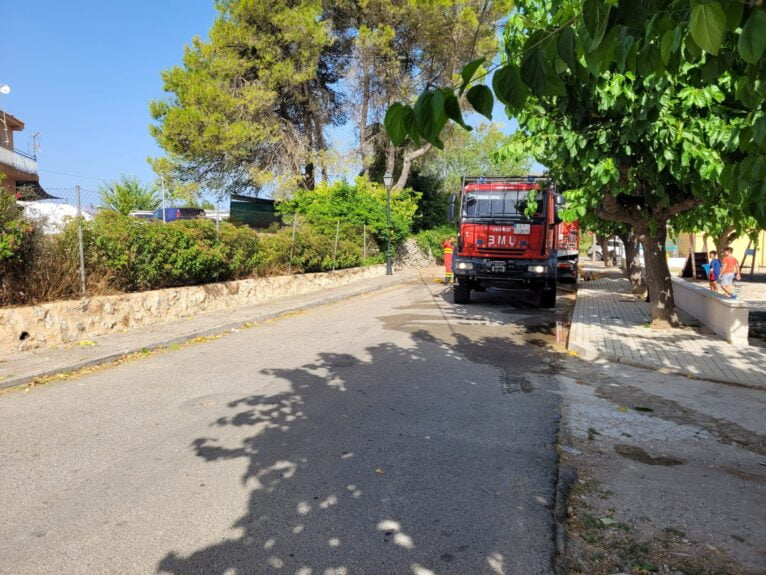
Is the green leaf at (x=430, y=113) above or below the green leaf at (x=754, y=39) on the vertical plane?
below

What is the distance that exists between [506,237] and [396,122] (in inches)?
488

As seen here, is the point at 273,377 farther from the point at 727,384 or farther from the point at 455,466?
the point at 727,384

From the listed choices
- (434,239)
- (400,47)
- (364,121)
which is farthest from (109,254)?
(434,239)

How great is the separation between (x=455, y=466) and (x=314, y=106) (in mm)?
26565

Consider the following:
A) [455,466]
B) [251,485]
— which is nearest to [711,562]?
[455,466]

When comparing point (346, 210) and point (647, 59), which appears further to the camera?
point (346, 210)

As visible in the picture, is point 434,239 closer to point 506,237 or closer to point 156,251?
point 506,237

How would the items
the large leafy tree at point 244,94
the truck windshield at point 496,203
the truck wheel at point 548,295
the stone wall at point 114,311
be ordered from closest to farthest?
the stone wall at point 114,311
the truck wheel at point 548,295
the truck windshield at point 496,203
the large leafy tree at point 244,94

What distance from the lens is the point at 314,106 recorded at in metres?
27.9

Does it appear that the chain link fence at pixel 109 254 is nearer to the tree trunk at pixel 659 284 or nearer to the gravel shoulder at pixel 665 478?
the gravel shoulder at pixel 665 478

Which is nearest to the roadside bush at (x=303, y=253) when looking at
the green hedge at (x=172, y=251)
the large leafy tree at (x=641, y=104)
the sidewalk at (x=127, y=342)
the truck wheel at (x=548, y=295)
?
→ the green hedge at (x=172, y=251)

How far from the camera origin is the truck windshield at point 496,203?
13.9m

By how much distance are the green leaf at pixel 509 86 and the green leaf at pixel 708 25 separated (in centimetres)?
52

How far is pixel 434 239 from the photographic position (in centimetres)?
3384
